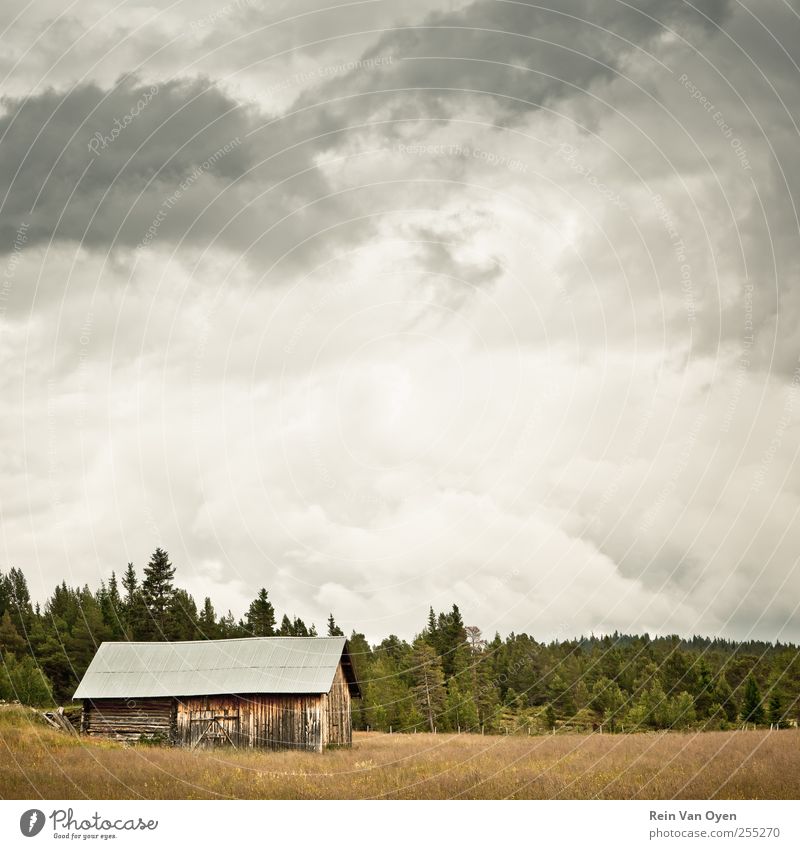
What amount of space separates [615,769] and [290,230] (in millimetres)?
23110

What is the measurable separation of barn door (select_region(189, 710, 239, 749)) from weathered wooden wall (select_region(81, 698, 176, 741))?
1.34m

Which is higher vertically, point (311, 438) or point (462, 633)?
point (311, 438)

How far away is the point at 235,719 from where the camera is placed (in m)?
38.9

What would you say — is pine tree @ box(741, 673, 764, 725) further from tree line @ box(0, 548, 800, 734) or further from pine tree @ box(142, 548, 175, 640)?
pine tree @ box(142, 548, 175, 640)

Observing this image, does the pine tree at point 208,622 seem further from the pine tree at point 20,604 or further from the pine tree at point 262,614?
the pine tree at point 20,604

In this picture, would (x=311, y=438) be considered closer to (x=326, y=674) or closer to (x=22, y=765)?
(x=326, y=674)

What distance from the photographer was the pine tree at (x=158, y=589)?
8044 centimetres

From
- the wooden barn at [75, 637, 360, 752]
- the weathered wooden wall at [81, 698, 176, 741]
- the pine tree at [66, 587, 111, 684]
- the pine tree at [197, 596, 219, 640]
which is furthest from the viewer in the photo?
the pine tree at [197, 596, 219, 640]

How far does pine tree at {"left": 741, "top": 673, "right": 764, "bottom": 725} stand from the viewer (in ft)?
180

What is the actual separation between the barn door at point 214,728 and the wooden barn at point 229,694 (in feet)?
0.16

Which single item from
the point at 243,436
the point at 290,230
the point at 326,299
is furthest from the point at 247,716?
the point at 290,230

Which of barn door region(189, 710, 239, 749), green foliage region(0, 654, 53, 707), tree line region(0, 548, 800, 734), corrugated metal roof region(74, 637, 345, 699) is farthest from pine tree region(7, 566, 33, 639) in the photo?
barn door region(189, 710, 239, 749)

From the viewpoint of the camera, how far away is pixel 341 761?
30.8 m
